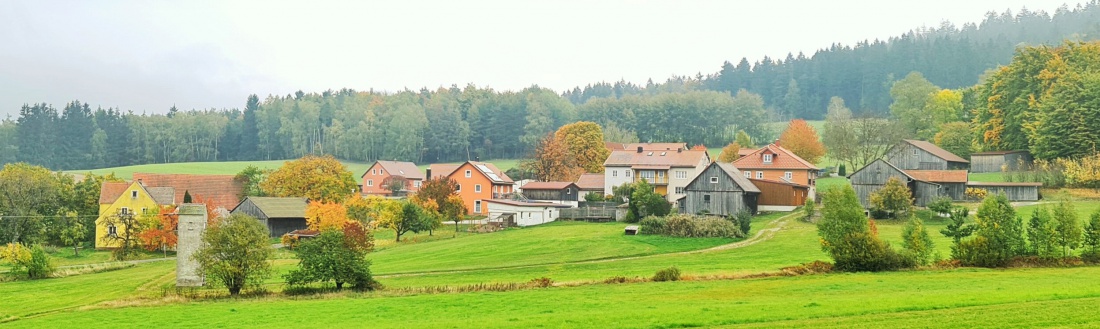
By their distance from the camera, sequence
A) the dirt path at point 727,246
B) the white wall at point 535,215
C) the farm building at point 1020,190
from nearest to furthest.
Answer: the dirt path at point 727,246
the farm building at point 1020,190
the white wall at point 535,215

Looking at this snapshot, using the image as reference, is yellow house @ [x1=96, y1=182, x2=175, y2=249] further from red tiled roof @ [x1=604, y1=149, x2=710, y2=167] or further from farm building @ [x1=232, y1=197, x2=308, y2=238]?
red tiled roof @ [x1=604, y1=149, x2=710, y2=167]

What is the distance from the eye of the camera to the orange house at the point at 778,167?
214 feet

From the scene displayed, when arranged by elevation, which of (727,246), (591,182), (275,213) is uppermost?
(591,182)

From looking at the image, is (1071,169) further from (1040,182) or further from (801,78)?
(801,78)

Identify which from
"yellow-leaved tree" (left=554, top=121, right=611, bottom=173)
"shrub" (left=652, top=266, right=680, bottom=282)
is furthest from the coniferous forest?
"shrub" (left=652, top=266, right=680, bottom=282)

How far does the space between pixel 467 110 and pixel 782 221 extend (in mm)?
102121

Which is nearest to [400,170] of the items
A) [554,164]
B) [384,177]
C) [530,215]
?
[384,177]

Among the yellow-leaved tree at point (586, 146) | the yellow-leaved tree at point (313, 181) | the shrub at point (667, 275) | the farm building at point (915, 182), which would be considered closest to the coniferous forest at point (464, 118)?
the yellow-leaved tree at point (586, 146)

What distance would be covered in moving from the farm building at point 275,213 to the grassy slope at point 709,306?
33.8 m

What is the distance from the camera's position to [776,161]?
6719 centimetres

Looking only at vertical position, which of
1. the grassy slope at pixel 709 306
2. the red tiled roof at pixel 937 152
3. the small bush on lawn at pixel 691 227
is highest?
the red tiled roof at pixel 937 152

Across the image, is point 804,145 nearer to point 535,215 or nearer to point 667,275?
point 535,215

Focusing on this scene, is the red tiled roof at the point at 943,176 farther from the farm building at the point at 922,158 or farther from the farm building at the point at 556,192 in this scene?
the farm building at the point at 556,192

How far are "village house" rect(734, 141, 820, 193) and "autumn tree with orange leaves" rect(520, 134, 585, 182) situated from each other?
21738mm
